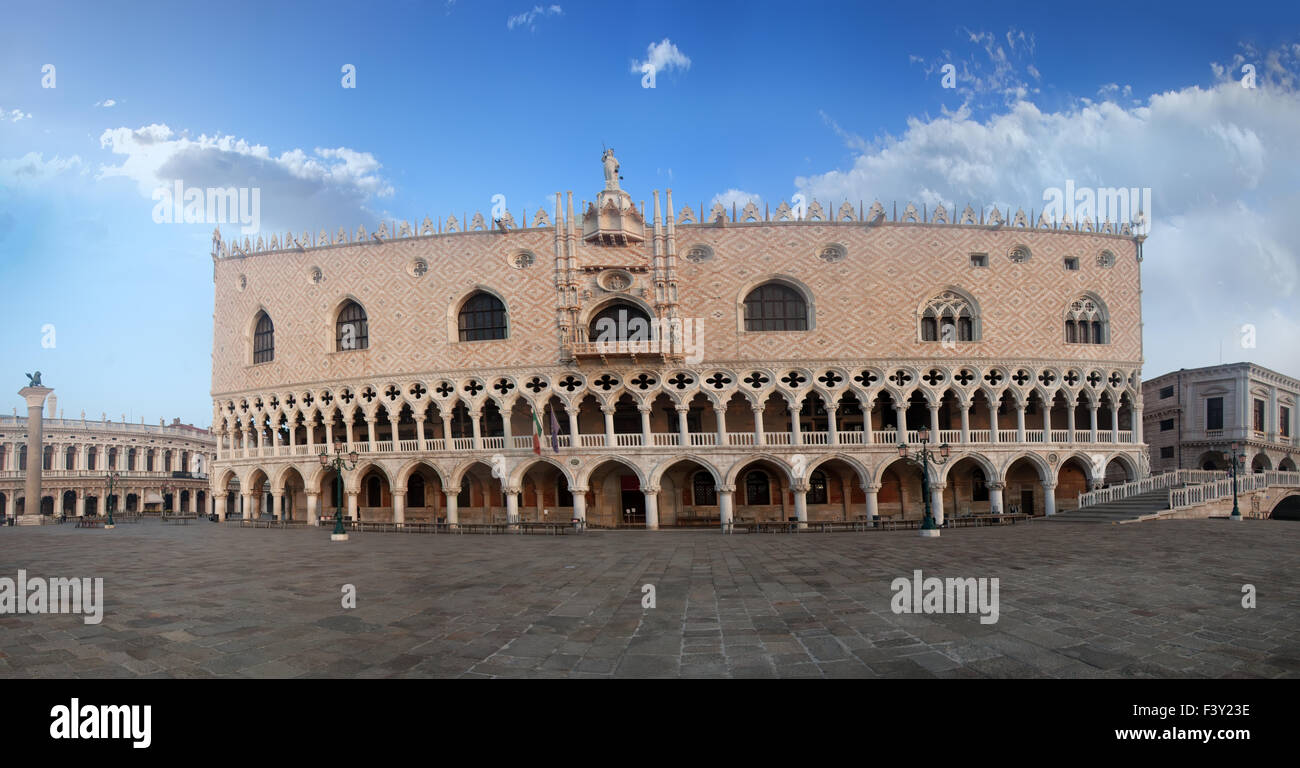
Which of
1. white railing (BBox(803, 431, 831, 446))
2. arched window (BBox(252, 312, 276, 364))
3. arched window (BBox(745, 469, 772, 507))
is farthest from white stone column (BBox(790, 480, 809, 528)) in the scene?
arched window (BBox(252, 312, 276, 364))

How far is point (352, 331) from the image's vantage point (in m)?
33.7

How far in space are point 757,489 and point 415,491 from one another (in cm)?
1981

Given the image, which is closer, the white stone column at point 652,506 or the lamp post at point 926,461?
the lamp post at point 926,461

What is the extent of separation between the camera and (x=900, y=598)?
29.4ft

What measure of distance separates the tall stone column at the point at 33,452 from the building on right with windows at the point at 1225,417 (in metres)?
75.2

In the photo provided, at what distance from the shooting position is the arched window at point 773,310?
31.0 metres

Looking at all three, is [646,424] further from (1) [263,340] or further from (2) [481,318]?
(1) [263,340]

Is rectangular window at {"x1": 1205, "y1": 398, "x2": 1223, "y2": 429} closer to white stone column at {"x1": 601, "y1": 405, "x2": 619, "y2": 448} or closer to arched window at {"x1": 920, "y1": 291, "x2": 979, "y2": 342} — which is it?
arched window at {"x1": 920, "y1": 291, "x2": 979, "y2": 342}

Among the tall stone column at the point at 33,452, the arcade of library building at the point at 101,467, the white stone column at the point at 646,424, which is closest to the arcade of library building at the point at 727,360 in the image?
the white stone column at the point at 646,424

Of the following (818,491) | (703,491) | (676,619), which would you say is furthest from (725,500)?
(676,619)

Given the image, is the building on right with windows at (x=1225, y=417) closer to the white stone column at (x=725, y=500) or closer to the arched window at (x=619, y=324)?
the white stone column at (x=725, y=500)

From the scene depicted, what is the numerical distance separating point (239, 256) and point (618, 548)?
3171cm

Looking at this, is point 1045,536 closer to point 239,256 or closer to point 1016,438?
point 1016,438
